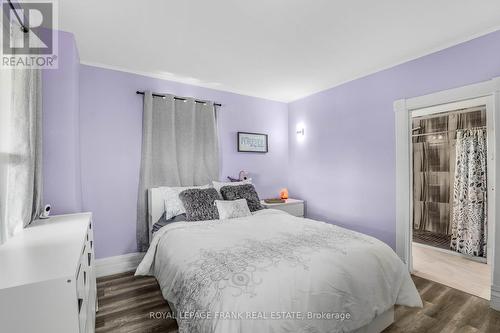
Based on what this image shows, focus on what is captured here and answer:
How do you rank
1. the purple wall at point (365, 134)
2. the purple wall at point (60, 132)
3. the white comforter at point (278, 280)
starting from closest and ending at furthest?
the white comforter at point (278, 280)
the purple wall at point (60, 132)
the purple wall at point (365, 134)

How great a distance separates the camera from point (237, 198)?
3.04 meters

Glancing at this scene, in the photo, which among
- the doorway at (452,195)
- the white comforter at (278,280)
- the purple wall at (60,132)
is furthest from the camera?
the doorway at (452,195)

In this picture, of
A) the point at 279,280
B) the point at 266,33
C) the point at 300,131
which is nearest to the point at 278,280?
the point at 279,280

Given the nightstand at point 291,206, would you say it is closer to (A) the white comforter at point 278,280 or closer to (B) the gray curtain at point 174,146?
(B) the gray curtain at point 174,146

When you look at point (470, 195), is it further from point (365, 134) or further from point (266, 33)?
point (266, 33)

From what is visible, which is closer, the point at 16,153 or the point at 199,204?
the point at 16,153

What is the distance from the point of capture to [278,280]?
4.44ft

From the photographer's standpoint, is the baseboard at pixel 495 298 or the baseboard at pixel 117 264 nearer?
the baseboard at pixel 495 298

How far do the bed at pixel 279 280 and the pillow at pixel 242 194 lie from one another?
0.82 meters

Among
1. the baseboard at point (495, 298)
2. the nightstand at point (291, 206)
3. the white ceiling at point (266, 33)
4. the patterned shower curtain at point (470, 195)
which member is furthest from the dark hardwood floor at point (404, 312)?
the white ceiling at point (266, 33)

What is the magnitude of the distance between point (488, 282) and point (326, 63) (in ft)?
10.2

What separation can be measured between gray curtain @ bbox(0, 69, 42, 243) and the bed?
1.06m

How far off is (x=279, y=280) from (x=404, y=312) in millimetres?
1562

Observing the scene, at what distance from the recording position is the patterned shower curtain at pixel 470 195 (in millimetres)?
3262
